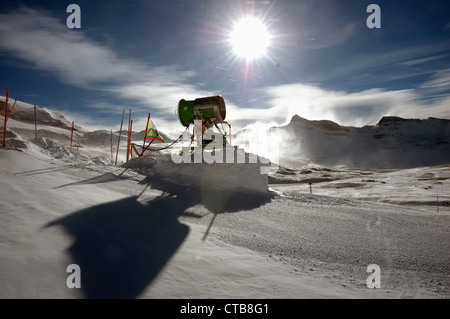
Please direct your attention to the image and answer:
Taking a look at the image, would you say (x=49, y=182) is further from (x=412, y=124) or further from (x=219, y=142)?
(x=412, y=124)

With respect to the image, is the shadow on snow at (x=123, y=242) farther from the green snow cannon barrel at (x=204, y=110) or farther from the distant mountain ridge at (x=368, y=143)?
the distant mountain ridge at (x=368, y=143)

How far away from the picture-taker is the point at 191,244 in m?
3.82

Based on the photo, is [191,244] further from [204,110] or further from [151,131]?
[151,131]

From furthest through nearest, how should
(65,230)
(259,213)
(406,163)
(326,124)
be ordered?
(326,124) → (406,163) → (259,213) → (65,230)

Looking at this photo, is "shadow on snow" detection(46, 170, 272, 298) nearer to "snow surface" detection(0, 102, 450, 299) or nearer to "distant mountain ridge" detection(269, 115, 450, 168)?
"snow surface" detection(0, 102, 450, 299)

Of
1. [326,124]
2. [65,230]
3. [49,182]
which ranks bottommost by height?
[65,230]

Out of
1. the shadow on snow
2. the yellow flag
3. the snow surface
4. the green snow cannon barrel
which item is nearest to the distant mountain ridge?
the yellow flag

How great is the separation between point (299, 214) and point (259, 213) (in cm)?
106

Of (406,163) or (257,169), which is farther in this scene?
(406,163)

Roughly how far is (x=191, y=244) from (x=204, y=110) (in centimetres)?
648

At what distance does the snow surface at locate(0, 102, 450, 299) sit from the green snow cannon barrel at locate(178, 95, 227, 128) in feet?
12.0

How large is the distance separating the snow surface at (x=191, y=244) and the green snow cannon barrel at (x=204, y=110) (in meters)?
3.65
